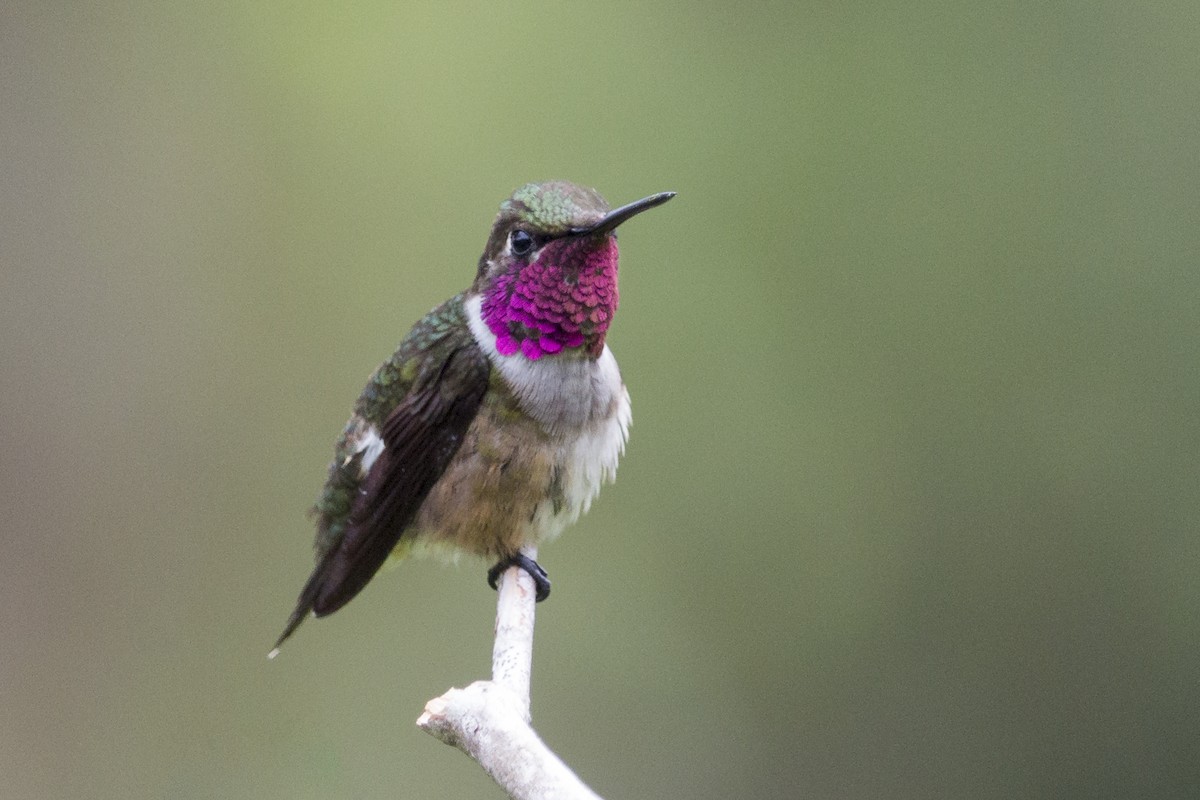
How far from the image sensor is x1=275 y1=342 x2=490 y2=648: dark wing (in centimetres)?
246

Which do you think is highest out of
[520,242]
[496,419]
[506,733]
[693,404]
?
[520,242]

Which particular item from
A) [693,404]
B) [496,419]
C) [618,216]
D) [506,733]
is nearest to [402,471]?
[496,419]

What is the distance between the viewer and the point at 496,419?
97.3 inches

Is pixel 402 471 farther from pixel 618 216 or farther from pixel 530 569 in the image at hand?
pixel 618 216

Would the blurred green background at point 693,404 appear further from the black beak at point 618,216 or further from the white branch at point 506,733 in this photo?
the white branch at point 506,733

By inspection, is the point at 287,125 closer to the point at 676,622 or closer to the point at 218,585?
the point at 218,585

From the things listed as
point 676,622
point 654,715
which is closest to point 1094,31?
point 676,622

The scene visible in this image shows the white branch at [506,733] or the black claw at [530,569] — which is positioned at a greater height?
the white branch at [506,733]

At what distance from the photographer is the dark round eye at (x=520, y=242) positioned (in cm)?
228

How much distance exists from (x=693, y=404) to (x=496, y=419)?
191cm

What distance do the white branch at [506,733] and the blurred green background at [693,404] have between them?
2219 millimetres

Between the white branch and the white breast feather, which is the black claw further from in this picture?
the white branch

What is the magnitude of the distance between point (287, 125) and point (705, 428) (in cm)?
175

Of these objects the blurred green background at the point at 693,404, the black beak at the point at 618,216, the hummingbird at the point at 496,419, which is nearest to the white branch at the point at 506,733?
the hummingbird at the point at 496,419
